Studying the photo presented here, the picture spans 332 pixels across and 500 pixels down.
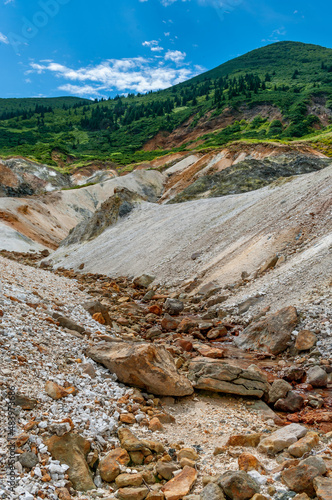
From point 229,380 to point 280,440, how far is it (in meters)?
2.63

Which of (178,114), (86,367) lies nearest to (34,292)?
(86,367)

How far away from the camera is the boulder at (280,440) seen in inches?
206

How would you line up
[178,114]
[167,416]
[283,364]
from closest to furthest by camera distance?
1. [167,416]
2. [283,364]
3. [178,114]

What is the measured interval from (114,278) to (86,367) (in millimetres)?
15170

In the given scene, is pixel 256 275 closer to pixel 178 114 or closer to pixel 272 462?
pixel 272 462

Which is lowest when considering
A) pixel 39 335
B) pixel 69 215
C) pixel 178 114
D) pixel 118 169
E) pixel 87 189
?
pixel 39 335

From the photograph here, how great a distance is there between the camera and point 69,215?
56.2 metres

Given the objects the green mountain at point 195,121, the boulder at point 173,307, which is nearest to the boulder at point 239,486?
the boulder at point 173,307

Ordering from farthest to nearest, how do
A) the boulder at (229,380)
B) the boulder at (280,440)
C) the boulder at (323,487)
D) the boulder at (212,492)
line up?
1. the boulder at (229,380)
2. the boulder at (280,440)
3. the boulder at (212,492)
4. the boulder at (323,487)

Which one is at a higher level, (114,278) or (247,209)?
(247,209)

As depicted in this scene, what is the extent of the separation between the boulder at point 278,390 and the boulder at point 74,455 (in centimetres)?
422

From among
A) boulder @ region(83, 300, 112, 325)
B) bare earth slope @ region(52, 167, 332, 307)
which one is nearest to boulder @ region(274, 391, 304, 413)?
bare earth slope @ region(52, 167, 332, 307)

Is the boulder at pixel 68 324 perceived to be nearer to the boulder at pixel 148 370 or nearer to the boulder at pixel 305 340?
the boulder at pixel 148 370

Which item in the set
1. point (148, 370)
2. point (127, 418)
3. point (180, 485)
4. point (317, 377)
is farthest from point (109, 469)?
point (317, 377)
